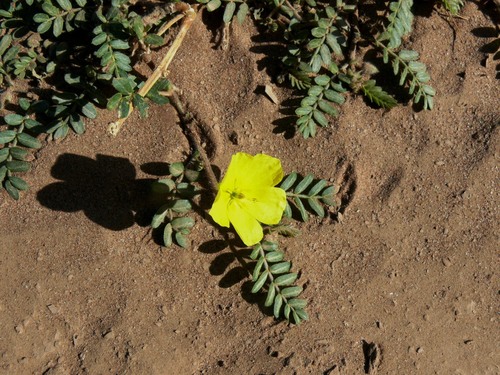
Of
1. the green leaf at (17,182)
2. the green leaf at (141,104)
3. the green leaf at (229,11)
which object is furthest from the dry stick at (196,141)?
the green leaf at (17,182)

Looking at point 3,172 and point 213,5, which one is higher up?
point 213,5

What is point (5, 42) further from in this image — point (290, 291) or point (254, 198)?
point (290, 291)

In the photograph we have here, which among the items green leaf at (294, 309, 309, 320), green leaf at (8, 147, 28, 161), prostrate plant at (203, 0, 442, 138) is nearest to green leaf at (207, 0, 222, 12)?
prostrate plant at (203, 0, 442, 138)

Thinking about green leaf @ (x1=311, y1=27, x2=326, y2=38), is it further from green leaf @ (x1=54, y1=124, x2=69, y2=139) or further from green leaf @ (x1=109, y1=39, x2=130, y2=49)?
green leaf @ (x1=54, y1=124, x2=69, y2=139)

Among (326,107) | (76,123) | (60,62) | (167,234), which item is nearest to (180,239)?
(167,234)

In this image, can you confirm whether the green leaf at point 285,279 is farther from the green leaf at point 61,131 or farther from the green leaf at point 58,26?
the green leaf at point 58,26

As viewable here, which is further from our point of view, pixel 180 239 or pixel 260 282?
pixel 180 239

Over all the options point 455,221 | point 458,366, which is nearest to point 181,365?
point 458,366

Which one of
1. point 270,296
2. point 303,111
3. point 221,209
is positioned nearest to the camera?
point 221,209

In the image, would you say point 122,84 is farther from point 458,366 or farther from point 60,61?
point 458,366
